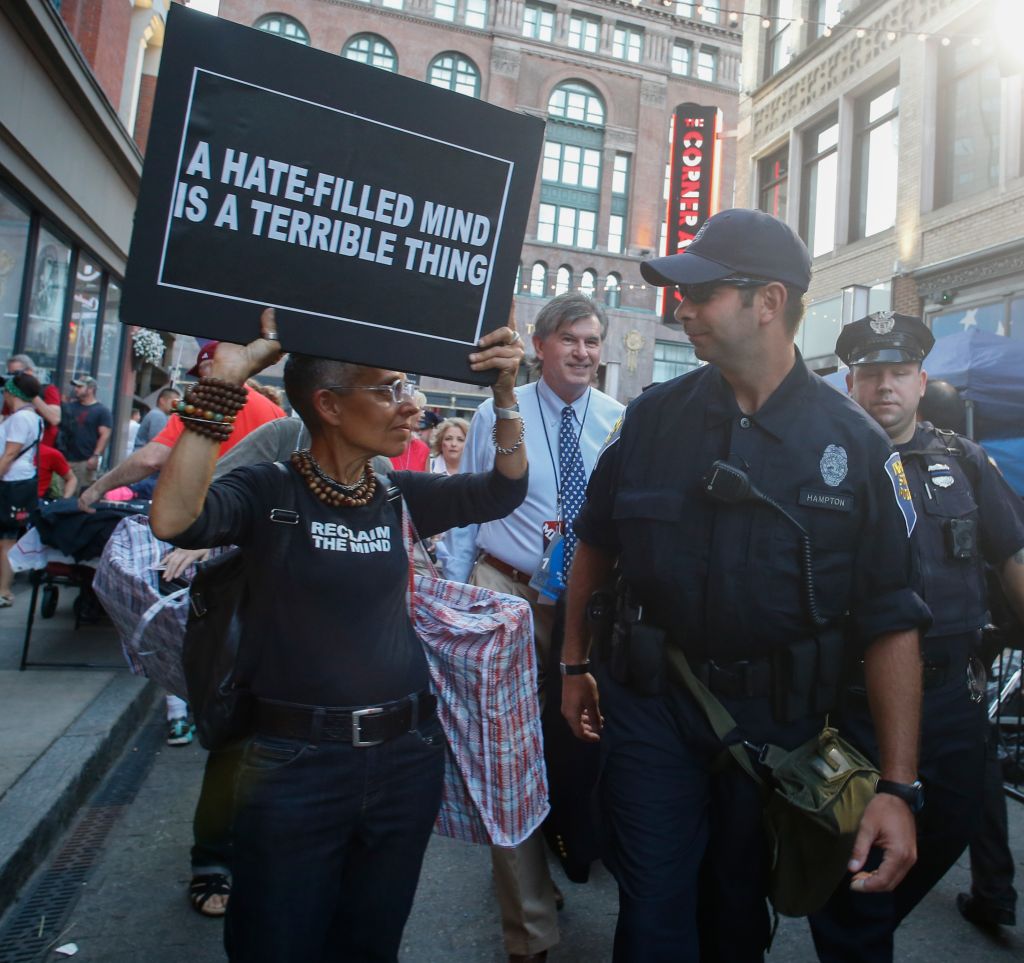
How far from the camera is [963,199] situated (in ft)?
45.0

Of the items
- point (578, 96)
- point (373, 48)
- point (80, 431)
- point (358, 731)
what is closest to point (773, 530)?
point (358, 731)

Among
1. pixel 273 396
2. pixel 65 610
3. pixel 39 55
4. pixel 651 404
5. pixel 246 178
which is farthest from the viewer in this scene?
pixel 39 55

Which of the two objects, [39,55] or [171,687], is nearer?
[171,687]

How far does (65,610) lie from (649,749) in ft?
23.1

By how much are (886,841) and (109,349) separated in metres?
15.2

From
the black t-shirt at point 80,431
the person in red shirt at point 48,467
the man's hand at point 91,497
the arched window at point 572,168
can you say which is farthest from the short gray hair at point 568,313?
the arched window at point 572,168

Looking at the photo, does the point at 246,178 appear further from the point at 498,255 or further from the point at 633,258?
the point at 633,258

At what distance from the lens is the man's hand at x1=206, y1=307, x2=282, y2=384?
1787 mm

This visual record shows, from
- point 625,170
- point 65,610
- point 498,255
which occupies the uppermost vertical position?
point 625,170

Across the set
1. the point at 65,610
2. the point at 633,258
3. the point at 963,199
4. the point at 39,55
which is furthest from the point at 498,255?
the point at 633,258

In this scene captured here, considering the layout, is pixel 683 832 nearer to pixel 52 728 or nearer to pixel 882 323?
pixel 882 323

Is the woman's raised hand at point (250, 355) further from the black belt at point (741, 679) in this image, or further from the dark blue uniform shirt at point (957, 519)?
the dark blue uniform shirt at point (957, 519)

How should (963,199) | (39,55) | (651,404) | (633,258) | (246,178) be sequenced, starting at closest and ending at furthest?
(246,178)
(651,404)
(39,55)
(963,199)
(633,258)

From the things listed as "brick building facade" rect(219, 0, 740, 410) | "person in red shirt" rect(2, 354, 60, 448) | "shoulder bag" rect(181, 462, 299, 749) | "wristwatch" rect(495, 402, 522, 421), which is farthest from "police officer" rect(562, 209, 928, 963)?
"brick building facade" rect(219, 0, 740, 410)
